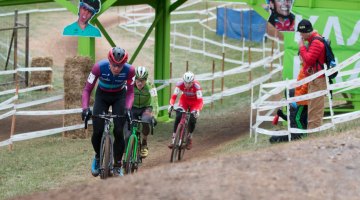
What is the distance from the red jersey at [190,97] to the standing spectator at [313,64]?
74.1 inches

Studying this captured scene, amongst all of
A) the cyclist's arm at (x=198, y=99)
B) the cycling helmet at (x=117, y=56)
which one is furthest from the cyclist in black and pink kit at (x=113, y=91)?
the cyclist's arm at (x=198, y=99)

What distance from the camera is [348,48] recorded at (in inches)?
661

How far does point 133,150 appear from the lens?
11.8 meters

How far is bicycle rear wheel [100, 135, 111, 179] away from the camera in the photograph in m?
10.6

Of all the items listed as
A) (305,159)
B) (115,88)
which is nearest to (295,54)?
(115,88)

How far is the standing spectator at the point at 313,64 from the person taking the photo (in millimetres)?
12711

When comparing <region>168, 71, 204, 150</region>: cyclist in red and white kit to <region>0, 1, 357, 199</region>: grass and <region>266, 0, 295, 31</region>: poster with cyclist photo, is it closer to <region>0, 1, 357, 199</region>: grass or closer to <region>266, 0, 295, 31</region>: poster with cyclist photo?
<region>0, 1, 357, 199</region>: grass

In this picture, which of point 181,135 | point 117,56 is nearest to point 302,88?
point 181,135

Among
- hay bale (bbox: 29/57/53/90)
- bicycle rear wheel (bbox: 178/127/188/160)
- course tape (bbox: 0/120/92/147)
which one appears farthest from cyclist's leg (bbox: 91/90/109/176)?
hay bale (bbox: 29/57/53/90)

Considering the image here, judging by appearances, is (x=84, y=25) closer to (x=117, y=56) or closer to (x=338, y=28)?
(x=338, y=28)

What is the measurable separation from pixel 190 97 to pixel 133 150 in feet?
8.08

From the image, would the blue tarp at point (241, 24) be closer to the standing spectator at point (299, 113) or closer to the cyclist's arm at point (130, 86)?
the standing spectator at point (299, 113)

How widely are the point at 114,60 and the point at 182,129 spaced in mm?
3320

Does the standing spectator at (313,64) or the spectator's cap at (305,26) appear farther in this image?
the standing spectator at (313,64)
